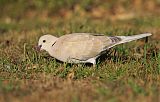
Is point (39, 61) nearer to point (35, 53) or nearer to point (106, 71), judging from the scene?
point (35, 53)

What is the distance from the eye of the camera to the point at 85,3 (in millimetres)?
13664

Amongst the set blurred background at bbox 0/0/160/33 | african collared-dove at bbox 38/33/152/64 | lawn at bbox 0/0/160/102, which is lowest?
lawn at bbox 0/0/160/102

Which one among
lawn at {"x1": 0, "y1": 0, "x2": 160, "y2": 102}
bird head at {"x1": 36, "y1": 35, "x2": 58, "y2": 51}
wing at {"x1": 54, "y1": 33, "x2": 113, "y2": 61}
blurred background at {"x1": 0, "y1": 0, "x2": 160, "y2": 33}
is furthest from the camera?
blurred background at {"x1": 0, "y1": 0, "x2": 160, "y2": 33}

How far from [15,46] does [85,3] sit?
591cm

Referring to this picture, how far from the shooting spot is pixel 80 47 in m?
6.22

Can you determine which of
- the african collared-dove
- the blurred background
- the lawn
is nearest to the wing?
the african collared-dove

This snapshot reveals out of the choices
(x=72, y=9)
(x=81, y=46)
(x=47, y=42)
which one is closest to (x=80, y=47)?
(x=81, y=46)

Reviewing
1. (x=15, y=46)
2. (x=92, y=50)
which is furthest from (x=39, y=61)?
(x=15, y=46)

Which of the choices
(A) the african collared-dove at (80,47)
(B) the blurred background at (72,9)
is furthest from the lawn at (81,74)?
(B) the blurred background at (72,9)

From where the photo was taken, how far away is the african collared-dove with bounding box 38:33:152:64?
20.3 feet

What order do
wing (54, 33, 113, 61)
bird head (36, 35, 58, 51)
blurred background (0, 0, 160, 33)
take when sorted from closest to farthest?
wing (54, 33, 113, 61) → bird head (36, 35, 58, 51) → blurred background (0, 0, 160, 33)

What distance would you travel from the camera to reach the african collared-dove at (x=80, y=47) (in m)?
6.20

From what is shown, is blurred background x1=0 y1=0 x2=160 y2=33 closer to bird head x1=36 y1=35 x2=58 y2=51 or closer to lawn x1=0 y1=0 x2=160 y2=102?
lawn x1=0 y1=0 x2=160 y2=102

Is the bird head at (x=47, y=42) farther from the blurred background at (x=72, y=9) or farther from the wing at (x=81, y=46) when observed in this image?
the blurred background at (x=72, y=9)
